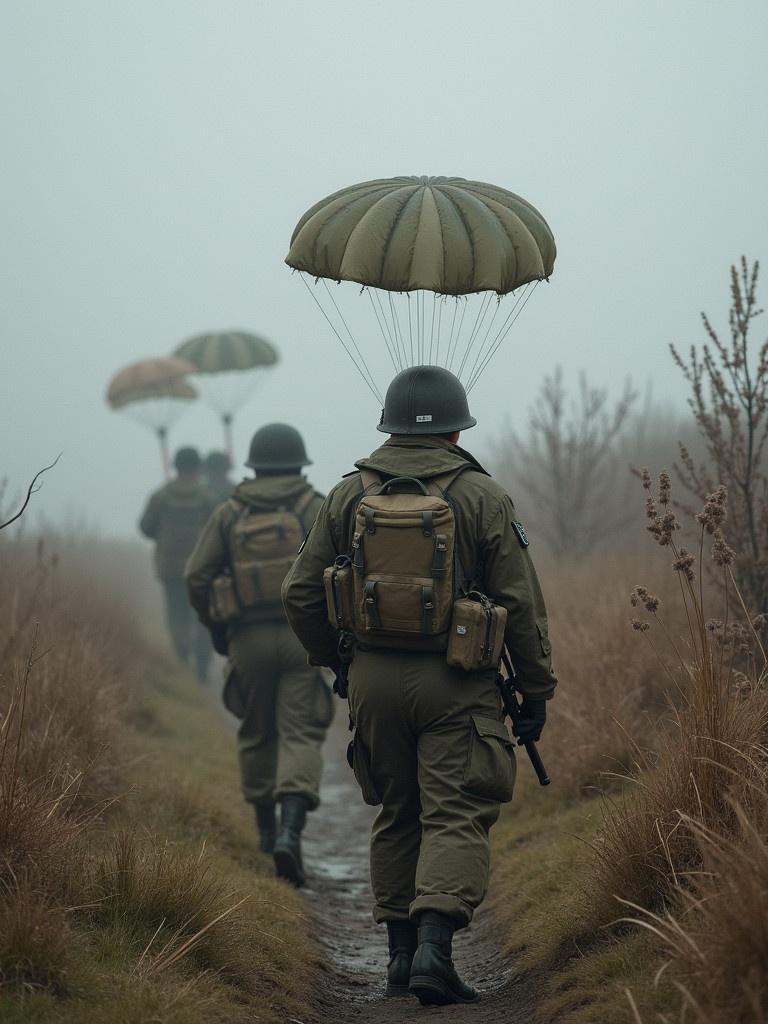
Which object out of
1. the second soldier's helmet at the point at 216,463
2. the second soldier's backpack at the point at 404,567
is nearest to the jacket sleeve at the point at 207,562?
the second soldier's backpack at the point at 404,567

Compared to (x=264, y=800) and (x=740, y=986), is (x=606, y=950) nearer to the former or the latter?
(x=740, y=986)

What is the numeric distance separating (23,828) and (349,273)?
2.45 meters

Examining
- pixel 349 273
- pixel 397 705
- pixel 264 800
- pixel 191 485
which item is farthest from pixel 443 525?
pixel 191 485

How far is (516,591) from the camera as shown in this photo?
4434 mm

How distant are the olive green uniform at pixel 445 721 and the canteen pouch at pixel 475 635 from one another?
0.13m

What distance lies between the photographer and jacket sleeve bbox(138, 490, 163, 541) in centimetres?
1423

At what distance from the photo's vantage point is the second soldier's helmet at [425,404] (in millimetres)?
4652

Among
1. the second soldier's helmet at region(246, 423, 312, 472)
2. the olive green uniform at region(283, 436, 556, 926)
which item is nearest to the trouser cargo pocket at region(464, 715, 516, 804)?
the olive green uniform at region(283, 436, 556, 926)

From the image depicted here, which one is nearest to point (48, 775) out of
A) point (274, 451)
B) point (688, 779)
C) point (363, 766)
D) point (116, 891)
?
point (116, 891)

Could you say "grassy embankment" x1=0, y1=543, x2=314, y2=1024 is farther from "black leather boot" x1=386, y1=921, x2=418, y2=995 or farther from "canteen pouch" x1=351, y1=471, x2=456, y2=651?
"canteen pouch" x1=351, y1=471, x2=456, y2=651

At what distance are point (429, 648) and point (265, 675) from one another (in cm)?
265

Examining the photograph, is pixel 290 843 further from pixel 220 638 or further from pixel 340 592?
pixel 340 592

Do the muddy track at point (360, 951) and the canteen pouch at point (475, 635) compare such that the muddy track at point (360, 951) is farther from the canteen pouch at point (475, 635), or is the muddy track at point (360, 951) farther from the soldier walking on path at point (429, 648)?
the canteen pouch at point (475, 635)

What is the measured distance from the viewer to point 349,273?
4.97 metres
